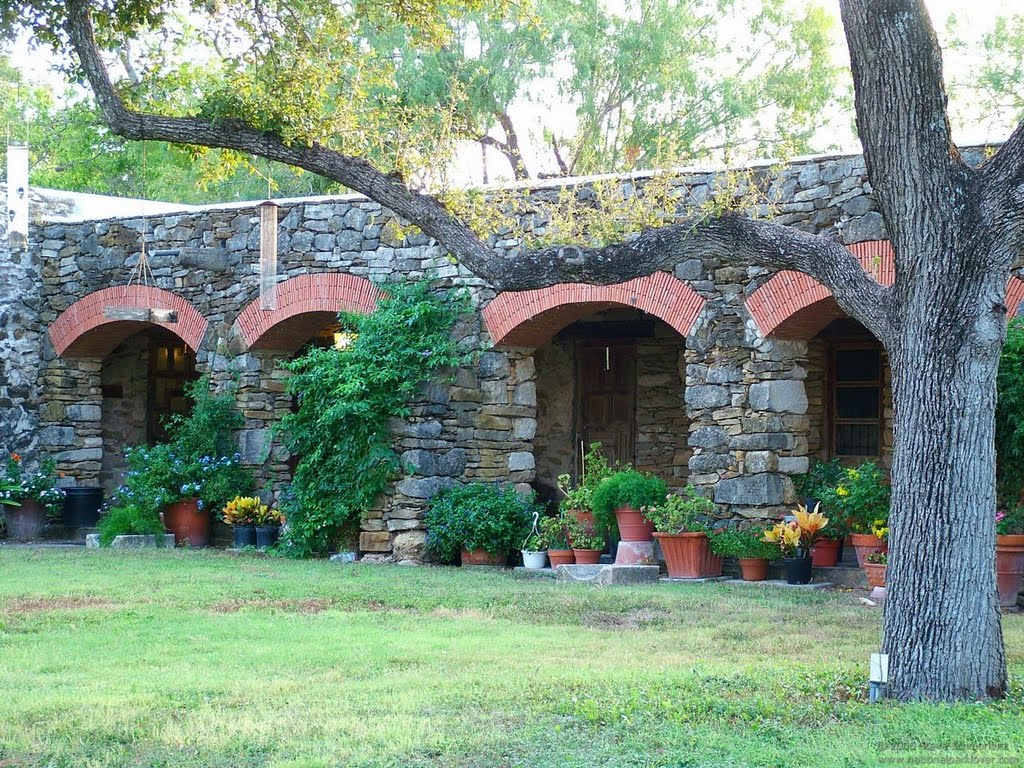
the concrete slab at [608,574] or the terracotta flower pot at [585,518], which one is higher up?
the terracotta flower pot at [585,518]

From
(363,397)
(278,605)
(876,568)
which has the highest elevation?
(363,397)

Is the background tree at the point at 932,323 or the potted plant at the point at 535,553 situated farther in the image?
the potted plant at the point at 535,553

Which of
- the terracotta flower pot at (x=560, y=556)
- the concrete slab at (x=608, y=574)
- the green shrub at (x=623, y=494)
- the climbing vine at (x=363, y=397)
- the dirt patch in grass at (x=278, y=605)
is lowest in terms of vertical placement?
the dirt patch in grass at (x=278, y=605)

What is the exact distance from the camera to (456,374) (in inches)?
477

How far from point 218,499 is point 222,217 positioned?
2863mm

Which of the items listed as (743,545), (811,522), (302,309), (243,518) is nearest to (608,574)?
(743,545)

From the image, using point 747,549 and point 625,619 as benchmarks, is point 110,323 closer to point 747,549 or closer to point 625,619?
point 747,549

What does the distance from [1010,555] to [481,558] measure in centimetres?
468

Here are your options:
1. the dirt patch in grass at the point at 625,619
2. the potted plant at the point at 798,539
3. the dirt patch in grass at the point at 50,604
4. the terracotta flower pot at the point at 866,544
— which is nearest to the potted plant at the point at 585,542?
Result: the potted plant at the point at 798,539

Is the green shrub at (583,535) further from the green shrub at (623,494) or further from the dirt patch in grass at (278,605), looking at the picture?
the dirt patch in grass at (278,605)

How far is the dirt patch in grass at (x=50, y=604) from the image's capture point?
8344 millimetres

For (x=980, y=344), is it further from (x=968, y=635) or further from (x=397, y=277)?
(x=397, y=277)

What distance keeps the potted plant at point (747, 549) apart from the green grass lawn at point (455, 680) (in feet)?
1.61

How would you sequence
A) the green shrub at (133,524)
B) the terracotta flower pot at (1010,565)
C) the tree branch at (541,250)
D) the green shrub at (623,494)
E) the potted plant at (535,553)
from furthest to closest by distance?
the green shrub at (133,524), the potted plant at (535,553), the green shrub at (623,494), the terracotta flower pot at (1010,565), the tree branch at (541,250)
